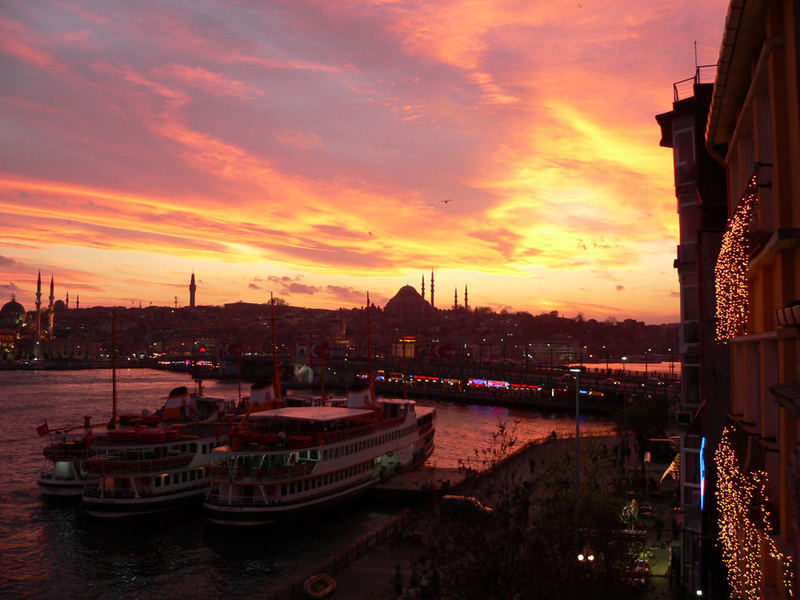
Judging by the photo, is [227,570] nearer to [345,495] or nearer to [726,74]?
[345,495]

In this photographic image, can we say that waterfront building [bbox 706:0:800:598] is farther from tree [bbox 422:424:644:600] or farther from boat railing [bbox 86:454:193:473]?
boat railing [bbox 86:454:193:473]

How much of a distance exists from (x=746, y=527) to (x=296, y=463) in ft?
83.9

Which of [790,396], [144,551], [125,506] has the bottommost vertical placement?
[144,551]

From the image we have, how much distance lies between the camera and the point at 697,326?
18219mm

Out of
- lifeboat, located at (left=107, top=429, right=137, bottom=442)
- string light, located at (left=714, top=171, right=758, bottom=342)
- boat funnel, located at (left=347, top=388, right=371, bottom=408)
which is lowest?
lifeboat, located at (left=107, top=429, right=137, bottom=442)

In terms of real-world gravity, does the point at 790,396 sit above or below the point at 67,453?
above

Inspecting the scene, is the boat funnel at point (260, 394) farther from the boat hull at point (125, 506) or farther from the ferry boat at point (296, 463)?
the boat hull at point (125, 506)

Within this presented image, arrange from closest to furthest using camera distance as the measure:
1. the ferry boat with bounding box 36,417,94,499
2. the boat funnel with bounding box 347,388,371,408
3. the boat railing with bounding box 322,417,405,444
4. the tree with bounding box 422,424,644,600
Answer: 1. the tree with bounding box 422,424,644,600
2. the boat railing with bounding box 322,417,405,444
3. the ferry boat with bounding box 36,417,94,499
4. the boat funnel with bounding box 347,388,371,408

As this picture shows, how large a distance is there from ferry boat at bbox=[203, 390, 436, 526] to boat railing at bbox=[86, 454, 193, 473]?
2.52 metres

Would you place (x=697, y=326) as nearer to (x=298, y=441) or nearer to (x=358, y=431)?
(x=298, y=441)

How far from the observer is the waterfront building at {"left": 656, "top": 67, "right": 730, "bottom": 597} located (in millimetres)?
15531

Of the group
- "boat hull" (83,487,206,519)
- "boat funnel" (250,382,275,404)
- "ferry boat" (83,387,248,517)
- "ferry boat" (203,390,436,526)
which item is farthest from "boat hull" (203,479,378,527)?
"boat funnel" (250,382,275,404)

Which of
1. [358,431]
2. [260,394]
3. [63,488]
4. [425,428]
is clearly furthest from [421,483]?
[63,488]

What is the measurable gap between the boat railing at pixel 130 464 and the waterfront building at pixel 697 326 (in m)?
21.7
